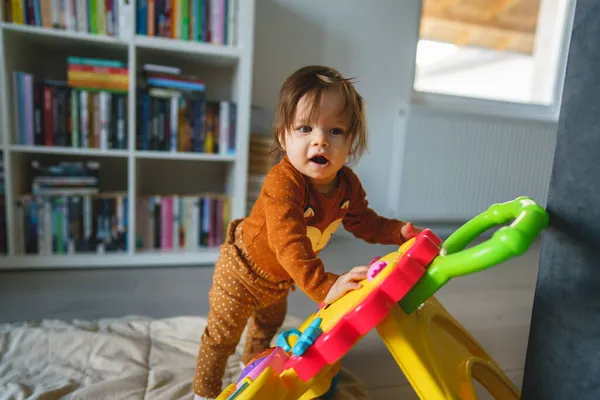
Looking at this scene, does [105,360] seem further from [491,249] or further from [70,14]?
[70,14]

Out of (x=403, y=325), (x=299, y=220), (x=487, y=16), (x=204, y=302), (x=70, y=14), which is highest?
(x=487, y=16)

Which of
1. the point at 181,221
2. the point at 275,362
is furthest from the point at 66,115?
the point at 275,362

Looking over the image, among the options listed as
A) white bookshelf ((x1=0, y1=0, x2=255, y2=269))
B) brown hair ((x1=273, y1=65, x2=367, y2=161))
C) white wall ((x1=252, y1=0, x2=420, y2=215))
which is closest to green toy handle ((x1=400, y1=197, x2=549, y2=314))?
brown hair ((x1=273, y1=65, x2=367, y2=161))

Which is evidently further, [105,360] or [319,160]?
[105,360]

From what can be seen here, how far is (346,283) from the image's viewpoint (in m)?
0.58

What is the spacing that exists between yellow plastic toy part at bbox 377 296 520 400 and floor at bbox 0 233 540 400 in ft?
0.82

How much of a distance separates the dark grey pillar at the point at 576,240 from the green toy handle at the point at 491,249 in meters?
0.04

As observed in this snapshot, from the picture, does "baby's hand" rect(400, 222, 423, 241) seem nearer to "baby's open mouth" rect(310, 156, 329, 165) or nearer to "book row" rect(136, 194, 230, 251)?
"baby's open mouth" rect(310, 156, 329, 165)

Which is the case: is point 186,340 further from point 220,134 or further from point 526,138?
point 526,138

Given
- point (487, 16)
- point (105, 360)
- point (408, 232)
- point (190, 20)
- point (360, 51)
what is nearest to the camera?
point (408, 232)

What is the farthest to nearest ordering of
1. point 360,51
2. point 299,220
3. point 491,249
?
1. point 360,51
2. point 299,220
3. point 491,249

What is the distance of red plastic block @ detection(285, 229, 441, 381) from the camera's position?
521 mm

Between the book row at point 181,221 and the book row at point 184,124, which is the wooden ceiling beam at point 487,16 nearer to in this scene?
the book row at point 184,124

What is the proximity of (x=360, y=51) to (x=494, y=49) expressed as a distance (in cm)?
100
